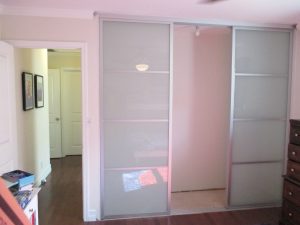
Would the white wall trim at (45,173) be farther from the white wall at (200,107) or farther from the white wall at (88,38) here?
the white wall at (200,107)

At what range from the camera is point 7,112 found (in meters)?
2.65

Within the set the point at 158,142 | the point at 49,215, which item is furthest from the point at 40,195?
the point at 158,142

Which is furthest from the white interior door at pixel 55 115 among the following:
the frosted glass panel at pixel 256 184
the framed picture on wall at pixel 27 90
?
the frosted glass panel at pixel 256 184

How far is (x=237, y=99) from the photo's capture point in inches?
129

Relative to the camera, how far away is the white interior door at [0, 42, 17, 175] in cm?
252

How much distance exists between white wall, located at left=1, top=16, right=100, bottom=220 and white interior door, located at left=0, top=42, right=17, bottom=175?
279mm

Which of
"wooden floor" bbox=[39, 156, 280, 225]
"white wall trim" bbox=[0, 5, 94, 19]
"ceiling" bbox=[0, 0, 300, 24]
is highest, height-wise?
"ceiling" bbox=[0, 0, 300, 24]

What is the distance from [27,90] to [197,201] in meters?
2.80

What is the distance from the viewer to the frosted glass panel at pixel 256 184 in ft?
11.1

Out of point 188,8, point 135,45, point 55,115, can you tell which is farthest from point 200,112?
point 55,115

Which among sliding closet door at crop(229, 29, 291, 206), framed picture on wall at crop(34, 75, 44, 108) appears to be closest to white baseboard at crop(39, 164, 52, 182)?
framed picture on wall at crop(34, 75, 44, 108)

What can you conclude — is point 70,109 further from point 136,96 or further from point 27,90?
point 136,96

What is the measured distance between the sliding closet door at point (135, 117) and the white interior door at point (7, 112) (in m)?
0.98

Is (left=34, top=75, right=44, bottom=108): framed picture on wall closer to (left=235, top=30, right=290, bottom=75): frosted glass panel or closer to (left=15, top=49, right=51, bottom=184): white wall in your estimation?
(left=15, top=49, right=51, bottom=184): white wall
